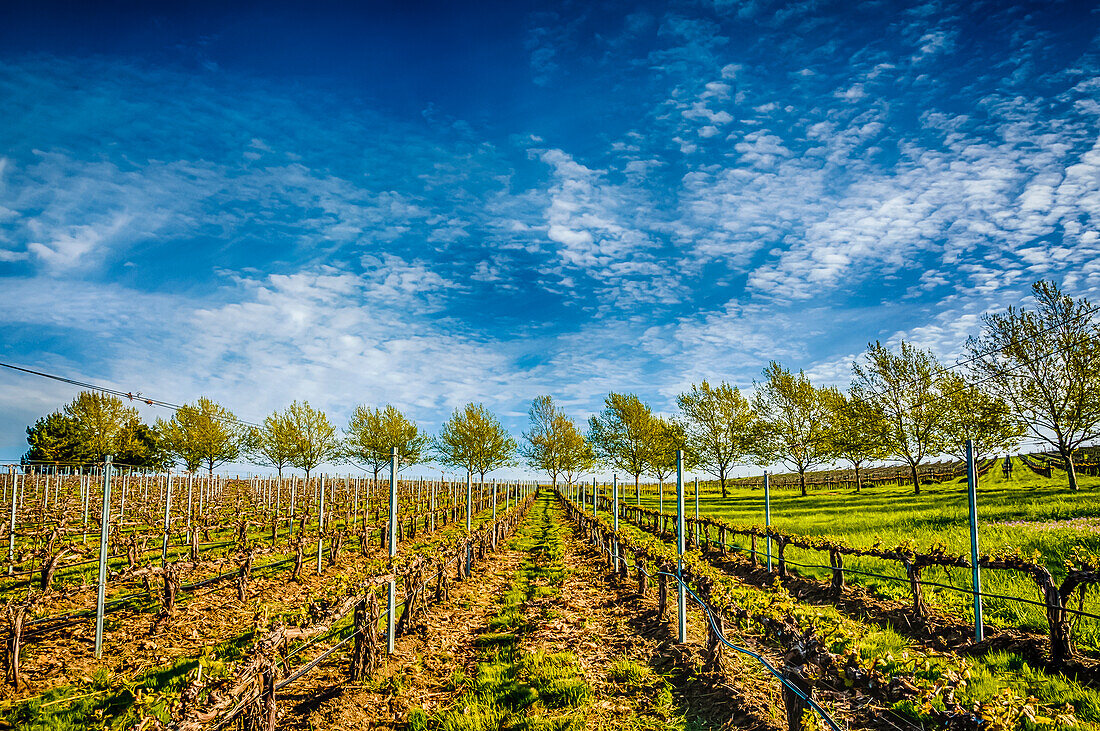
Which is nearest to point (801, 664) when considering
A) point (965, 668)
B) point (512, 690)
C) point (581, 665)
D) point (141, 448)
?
point (965, 668)

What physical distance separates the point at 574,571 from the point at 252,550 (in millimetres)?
6954

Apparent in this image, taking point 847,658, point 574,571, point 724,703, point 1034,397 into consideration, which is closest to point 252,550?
point 574,571

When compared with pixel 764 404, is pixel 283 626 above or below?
below

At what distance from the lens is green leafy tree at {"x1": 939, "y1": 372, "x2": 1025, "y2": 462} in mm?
26469

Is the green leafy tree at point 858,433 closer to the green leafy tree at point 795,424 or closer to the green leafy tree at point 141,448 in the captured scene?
the green leafy tree at point 795,424

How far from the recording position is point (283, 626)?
5.00 metres

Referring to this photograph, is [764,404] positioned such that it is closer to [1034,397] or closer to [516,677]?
[1034,397]

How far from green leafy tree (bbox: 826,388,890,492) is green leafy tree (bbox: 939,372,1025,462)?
339 centimetres

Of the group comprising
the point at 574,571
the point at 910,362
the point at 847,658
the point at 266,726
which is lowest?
the point at 574,571

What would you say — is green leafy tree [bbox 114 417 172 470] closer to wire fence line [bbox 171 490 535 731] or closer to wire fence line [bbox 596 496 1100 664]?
wire fence line [bbox 171 490 535 731]

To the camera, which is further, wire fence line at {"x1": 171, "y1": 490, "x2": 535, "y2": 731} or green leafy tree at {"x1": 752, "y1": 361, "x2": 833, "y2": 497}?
green leafy tree at {"x1": 752, "y1": 361, "x2": 833, "y2": 497}

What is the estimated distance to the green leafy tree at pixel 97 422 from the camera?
41500 millimetres

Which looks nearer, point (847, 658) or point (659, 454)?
point (847, 658)

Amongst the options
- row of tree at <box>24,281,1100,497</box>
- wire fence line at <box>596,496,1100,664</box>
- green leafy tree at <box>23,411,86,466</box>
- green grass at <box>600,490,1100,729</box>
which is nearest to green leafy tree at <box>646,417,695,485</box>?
row of tree at <box>24,281,1100,497</box>
